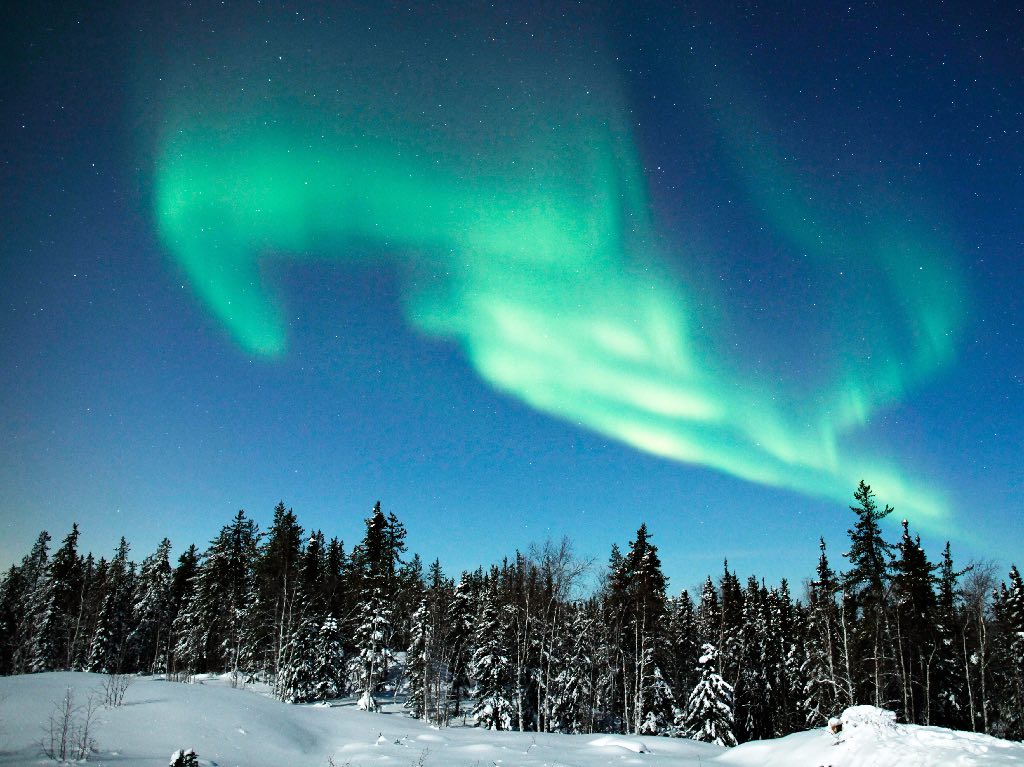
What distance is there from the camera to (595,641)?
43.6 metres

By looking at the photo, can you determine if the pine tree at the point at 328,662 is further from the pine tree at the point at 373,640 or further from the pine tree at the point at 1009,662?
the pine tree at the point at 1009,662

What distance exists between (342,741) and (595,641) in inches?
1219

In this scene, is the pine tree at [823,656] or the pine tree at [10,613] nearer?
the pine tree at [823,656]

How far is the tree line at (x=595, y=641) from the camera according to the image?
32.8 m

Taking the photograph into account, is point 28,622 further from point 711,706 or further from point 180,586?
point 711,706

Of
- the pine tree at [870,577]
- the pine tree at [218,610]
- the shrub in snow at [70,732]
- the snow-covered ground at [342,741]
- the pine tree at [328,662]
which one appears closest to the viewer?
the shrub in snow at [70,732]

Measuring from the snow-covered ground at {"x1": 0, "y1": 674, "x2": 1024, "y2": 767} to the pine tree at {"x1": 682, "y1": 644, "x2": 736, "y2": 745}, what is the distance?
13617mm

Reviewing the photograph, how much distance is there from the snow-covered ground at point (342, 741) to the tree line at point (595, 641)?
12.2 metres

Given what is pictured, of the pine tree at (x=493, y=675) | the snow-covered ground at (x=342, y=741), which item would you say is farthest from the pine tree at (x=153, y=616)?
the snow-covered ground at (x=342, y=741)

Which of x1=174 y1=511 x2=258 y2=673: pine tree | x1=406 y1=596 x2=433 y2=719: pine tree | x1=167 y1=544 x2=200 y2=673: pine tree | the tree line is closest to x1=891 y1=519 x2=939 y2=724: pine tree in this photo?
the tree line

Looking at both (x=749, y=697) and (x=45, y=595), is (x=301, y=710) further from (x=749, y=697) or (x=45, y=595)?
(x=45, y=595)

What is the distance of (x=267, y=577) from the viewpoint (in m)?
37.3

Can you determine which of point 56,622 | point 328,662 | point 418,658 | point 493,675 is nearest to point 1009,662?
point 493,675

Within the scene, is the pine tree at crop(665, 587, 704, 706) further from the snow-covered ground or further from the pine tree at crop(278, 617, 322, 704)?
the pine tree at crop(278, 617, 322, 704)
